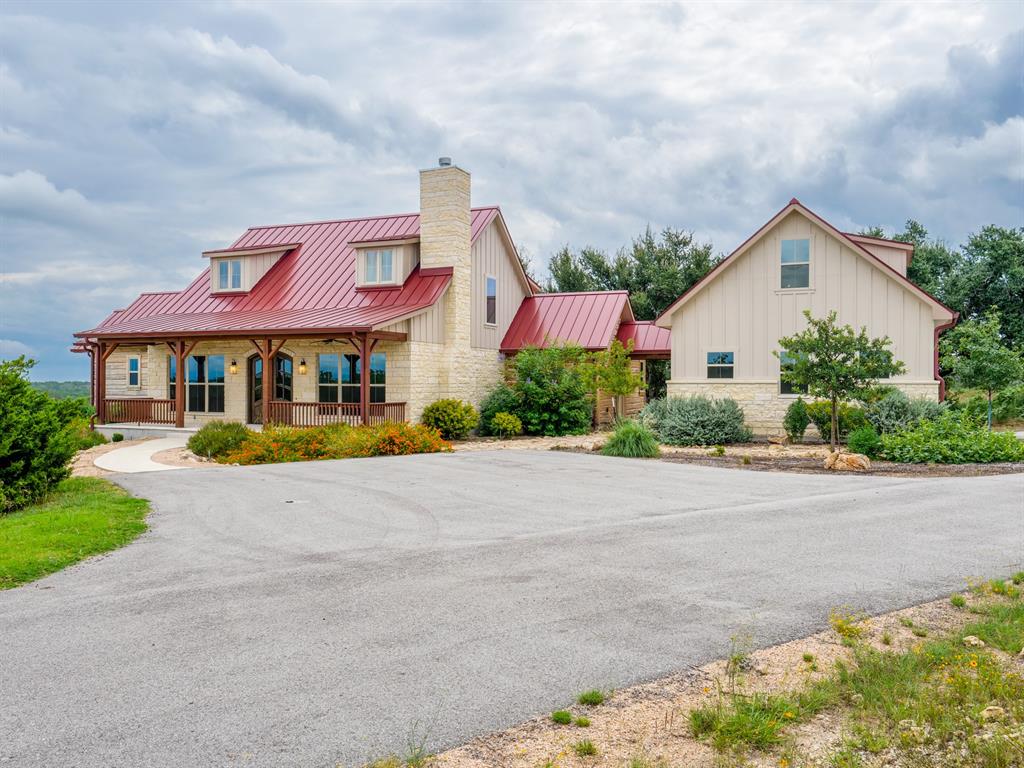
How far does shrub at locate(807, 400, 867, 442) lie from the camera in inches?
802

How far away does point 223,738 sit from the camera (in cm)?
403

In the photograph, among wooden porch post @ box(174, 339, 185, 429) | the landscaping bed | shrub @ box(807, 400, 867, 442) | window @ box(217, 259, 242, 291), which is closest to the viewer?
the landscaping bed

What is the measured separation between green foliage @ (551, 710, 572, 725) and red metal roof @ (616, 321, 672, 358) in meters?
23.7

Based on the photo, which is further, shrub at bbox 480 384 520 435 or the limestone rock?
shrub at bbox 480 384 520 435

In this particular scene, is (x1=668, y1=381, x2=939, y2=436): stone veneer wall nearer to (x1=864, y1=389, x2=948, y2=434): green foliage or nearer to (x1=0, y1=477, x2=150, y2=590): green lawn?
(x1=864, y1=389, x2=948, y2=434): green foliage

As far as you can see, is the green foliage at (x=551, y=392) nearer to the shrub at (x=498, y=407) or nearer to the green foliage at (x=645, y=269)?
the shrub at (x=498, y=407)

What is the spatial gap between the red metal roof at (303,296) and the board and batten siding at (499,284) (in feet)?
2.38

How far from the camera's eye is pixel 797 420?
69.4ft

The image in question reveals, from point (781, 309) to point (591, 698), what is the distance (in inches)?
792

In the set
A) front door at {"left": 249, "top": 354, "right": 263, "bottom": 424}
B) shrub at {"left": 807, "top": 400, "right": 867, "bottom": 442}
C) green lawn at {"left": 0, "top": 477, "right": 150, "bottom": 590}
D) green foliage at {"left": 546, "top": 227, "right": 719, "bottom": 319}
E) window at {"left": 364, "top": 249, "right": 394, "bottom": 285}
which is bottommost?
green lawn at {"left": 0, "top": 477, "right": 150, "bottom": 590}

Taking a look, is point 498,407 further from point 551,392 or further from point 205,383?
point 205,383

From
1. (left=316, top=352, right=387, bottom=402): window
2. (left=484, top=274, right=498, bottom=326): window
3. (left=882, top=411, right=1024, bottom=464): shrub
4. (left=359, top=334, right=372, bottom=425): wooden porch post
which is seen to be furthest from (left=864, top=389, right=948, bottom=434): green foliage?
(left=316, top=352, right=387, bottom=402): window

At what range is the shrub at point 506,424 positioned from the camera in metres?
23.7

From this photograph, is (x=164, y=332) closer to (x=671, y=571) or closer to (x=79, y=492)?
(x=79, y=492)
